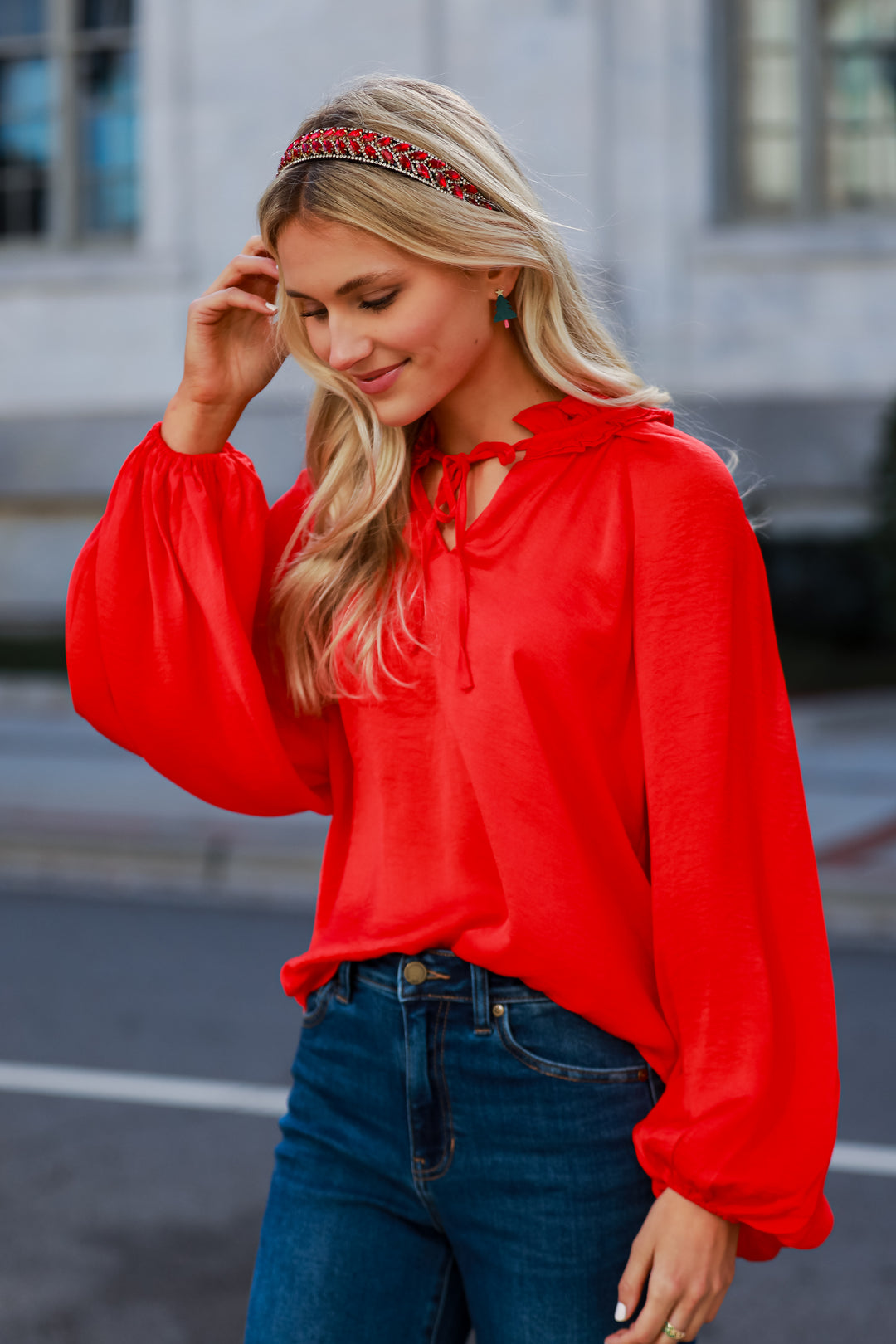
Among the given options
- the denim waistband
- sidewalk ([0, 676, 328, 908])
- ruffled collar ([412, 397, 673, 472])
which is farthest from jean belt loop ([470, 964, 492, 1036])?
sidewalk ([0, 676, 328, 908])

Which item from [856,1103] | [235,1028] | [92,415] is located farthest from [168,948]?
[92,415]

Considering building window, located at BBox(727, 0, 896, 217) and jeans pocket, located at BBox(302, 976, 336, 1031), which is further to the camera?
building window, located at BBox(727, 0, 896, 217)

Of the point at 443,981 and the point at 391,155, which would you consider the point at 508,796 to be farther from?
the point at 391,155

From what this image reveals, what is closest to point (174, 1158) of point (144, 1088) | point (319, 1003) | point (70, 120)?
point (144, 1088)

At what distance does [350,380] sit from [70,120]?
15519 millimetres

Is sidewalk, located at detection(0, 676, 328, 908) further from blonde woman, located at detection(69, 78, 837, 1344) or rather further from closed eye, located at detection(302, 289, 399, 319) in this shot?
closed eye, located at detection(302, 289, 399, 319)

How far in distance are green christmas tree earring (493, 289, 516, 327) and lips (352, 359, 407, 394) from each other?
4.7 inches

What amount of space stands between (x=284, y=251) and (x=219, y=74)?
1362 centimetres

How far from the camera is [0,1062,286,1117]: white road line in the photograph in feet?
14.9

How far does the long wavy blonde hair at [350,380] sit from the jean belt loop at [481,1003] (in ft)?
1.03

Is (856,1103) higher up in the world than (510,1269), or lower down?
lower down

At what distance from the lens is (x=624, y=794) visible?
5.48ft

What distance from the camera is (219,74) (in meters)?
14.2

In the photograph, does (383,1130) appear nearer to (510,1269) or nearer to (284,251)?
(510,1269)
